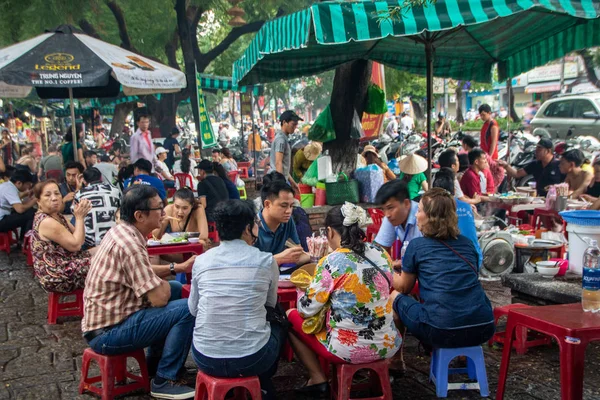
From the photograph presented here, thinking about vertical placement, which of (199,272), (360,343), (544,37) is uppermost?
(544,37)

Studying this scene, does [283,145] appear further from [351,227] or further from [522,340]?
[351,227]

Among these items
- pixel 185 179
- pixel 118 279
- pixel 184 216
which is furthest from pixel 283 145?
pixel 118 279

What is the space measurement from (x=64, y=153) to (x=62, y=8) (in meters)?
3.56

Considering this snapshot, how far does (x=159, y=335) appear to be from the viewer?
3867 millimetres

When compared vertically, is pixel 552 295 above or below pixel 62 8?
below

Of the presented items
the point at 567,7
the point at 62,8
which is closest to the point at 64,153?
the point at 62,8

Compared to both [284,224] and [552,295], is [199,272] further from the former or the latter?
[552,295]

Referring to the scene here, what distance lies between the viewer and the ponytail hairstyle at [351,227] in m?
3.54

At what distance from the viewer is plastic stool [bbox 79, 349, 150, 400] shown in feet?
12.7

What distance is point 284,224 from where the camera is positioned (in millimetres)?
4906

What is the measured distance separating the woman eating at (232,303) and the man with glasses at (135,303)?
0.42m

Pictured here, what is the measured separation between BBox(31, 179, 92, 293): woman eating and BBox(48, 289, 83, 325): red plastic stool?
234 millimetres

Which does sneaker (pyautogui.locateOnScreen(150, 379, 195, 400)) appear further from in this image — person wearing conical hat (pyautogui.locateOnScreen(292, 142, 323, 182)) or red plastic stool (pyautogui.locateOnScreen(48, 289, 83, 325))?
person wearing conical hat (pyautogui.locateOnScreen(292, 142, 323, 182))

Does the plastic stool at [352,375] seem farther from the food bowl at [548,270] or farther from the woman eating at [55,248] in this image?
the woman eating at [55,248]
